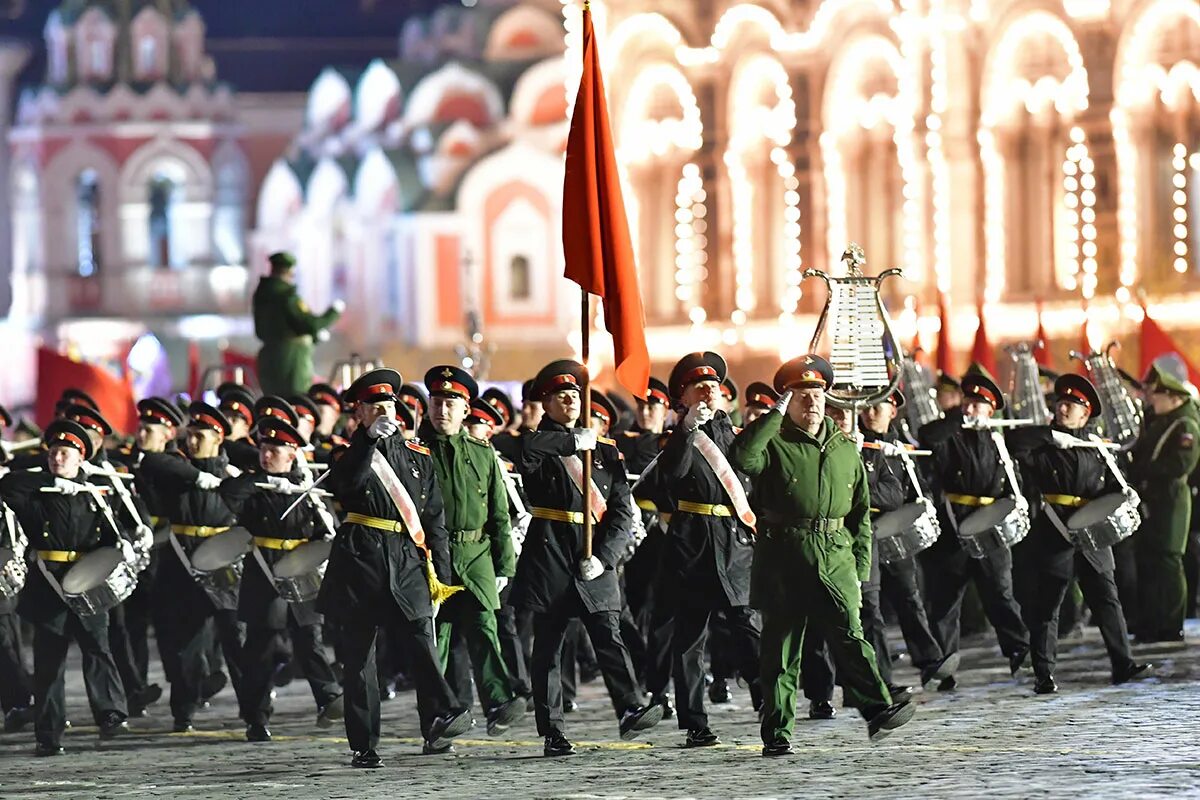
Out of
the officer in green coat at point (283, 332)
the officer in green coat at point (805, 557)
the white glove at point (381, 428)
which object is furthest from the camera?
the officer in green coat at point (283, 332)

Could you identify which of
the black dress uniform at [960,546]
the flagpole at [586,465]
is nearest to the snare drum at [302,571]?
the flagpole at [586,465]

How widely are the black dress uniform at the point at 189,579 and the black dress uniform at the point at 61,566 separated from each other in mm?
499

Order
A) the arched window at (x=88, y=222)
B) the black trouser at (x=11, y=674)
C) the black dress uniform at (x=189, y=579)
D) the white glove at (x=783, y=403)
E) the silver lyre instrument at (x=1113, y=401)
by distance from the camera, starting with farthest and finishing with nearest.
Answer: the arched window at (x=88, y=222)
the silver lyre instrument at (x=1113, y=401)
the black trouser at (x=11, y=674)
the black dress uniform at (x=189, y=579)
the white glove at (x=783, y=403)

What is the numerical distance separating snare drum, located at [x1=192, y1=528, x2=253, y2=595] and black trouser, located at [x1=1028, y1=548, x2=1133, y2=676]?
4278 mm

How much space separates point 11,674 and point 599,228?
14.7ft

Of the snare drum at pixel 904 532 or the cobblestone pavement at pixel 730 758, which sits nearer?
the cobblestone pavement at pixel 730 758

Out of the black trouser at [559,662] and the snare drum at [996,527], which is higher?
the snare drum at [996,527]

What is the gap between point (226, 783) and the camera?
43.3 feet

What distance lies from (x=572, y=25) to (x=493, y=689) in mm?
26674

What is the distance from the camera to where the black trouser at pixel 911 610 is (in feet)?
52.5

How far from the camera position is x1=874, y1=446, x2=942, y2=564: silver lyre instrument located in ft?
52.7

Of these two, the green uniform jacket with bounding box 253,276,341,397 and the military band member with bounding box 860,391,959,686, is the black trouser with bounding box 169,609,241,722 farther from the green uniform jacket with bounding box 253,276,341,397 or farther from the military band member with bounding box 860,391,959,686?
the green uniform jacket with bounding box 253,276,341,397

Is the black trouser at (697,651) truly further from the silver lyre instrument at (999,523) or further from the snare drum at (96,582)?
the snare drum at (96,582)

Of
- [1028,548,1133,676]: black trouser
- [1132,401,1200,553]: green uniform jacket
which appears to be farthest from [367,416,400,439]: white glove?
[1132,401,1200,553]: green uniform jacket
